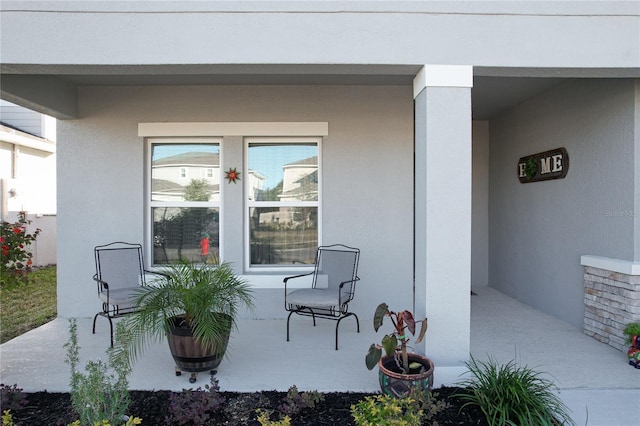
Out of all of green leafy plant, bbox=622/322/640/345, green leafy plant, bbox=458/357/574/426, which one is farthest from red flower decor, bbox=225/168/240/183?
green leafy plant, bbox=622/322/640/345

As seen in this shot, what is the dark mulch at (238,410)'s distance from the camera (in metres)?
2.57

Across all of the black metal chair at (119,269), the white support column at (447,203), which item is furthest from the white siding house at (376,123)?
the black metal chair at (119,269)

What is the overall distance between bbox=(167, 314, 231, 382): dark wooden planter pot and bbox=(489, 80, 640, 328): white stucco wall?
154 inches

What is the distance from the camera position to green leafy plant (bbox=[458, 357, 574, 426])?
2.43 meters

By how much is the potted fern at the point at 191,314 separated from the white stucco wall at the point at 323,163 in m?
1.73

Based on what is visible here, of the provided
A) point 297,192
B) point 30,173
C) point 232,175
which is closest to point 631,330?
point 297,192

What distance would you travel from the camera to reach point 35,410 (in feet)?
8.96

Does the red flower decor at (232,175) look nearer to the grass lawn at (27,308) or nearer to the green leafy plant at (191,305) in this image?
the green leafy plant at (191,305)

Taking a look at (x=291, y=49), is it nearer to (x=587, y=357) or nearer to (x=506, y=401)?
(x=506, y=401)

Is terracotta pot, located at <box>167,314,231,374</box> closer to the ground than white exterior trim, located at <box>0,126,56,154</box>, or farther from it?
closer to the ground

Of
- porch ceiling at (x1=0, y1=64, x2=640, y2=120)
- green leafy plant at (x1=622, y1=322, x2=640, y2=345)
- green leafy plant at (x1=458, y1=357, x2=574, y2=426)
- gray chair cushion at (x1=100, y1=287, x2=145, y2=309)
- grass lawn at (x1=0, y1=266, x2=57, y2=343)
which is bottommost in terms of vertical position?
grass lawn at (x1=0, y1=266, x2=57, y2=343)

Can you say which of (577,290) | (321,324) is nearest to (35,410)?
(321,324)

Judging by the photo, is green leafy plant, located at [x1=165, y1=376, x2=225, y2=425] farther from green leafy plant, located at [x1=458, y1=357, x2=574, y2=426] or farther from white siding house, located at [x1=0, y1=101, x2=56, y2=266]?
white siding house, located at [x1=0, y1=101, x2=56, y2=266]

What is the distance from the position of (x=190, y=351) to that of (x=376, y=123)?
336 centimetres
